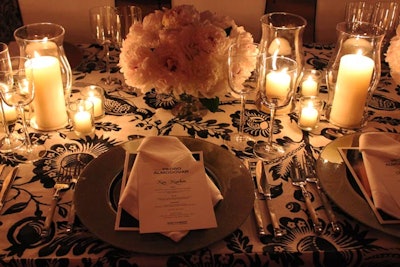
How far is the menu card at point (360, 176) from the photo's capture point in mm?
811

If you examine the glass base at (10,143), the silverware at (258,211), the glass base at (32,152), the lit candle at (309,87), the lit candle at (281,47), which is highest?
the lit candle at (281,47)

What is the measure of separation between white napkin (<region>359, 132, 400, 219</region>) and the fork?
23.6 inches

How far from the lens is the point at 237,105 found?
47.8 inches

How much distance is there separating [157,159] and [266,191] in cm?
23

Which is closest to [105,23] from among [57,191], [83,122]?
[83,122]

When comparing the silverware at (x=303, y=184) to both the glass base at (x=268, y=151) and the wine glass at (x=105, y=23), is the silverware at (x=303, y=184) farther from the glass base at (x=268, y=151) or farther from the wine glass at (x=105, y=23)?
the wine glass at (x=105, y=23)

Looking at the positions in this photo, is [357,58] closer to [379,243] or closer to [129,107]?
[379,243]

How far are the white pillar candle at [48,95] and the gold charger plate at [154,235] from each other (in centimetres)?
22

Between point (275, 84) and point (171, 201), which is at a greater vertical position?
point (275, 84)

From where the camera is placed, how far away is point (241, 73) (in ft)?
3.32

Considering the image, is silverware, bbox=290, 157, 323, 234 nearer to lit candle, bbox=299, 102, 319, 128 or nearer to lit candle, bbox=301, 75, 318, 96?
lit candle, bbox=299, 102, 319, 128

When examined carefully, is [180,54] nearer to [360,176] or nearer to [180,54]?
[180,54]

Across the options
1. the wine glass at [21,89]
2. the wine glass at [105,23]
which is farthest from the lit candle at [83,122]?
the wine glass at [105,23]

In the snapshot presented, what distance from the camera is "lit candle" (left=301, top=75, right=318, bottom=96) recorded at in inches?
48.2
